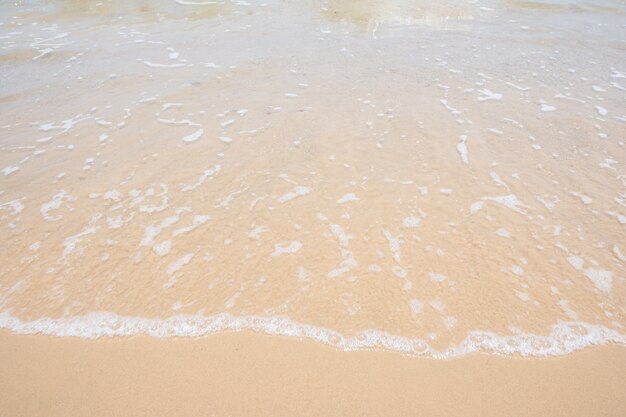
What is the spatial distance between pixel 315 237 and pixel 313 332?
2.68ft

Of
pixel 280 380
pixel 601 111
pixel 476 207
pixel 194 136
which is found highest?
pixel 601 111

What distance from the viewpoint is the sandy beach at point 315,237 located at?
1971 millimetres

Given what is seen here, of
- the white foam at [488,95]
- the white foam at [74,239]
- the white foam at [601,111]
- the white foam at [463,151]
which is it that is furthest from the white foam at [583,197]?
the white foam at [74,239]

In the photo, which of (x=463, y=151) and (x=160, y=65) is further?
(x=160, y=65)

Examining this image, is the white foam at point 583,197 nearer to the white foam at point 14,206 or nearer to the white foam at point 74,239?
the white foam at point 74,239

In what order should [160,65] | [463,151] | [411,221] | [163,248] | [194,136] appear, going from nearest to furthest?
[163,248], [411,221], [463,151], [194,136], [160,65]

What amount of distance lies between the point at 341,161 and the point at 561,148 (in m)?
2.26

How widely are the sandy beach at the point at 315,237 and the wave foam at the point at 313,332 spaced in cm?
1

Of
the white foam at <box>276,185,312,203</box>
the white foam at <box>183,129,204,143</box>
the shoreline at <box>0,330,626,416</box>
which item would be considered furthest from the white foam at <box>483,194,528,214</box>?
the white foam at <box>183,129,204,143</box>

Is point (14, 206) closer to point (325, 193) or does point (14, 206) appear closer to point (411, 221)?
point (325, 193)

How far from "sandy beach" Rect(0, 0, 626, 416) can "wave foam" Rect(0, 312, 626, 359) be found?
1 centimetres

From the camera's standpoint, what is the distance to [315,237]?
2.82 m

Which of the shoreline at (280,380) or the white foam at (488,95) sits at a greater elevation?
the white foam at (488,95)

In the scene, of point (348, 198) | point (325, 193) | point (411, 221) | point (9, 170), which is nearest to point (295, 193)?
point (325, 193)
